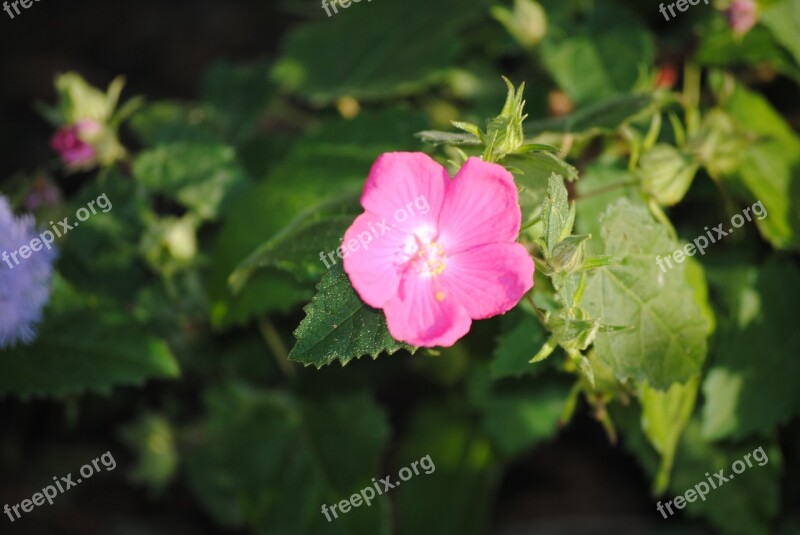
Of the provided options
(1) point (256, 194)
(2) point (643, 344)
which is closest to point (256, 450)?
(1) point (256, 194)

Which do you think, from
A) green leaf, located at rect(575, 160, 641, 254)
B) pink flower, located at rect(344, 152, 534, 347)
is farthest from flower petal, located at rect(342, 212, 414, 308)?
green leaf, located at rect(575, 160, 641, 254)

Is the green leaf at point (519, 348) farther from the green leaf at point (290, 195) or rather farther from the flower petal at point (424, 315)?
the green leaf at point (290, 195)

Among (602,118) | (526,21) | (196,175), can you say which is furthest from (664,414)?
(196,175)

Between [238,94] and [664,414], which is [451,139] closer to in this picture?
[664,414]

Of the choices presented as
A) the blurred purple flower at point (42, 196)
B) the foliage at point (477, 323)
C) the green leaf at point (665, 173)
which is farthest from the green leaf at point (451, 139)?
the blurred purple flower at point (42, 196)

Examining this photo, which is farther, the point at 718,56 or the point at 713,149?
the point at 718,56

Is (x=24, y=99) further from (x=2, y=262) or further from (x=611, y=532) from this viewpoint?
(x=611, y=532)

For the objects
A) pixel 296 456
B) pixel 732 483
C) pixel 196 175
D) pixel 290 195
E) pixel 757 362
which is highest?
pixel 196 175
